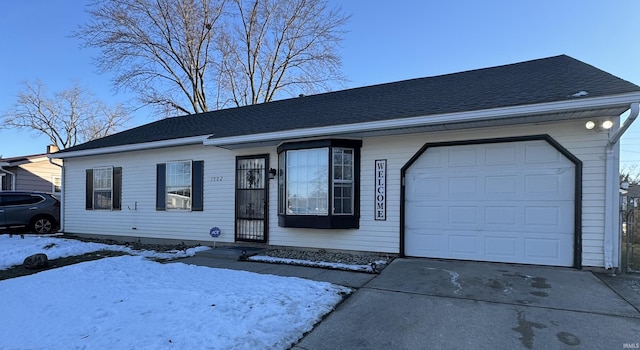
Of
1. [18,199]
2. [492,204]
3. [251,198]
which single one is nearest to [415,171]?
[492,204]

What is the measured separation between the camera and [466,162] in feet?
21.4

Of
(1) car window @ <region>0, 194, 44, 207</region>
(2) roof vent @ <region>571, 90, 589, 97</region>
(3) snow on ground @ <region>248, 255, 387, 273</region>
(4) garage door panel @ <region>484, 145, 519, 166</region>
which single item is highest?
(2) roof vent @ <region>571, 90, 589, 97</region>

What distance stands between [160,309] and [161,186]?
669cm

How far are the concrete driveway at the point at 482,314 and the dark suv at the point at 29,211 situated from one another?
12.5 meters

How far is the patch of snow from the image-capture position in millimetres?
3244

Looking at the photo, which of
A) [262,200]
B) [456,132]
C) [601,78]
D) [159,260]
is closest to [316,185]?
[262,200]

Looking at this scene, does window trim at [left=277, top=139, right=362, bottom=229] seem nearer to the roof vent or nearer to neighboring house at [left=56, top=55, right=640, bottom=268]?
neighboring house at [left=56, top=55, right=640, bottom=268]

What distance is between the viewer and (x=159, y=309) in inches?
156

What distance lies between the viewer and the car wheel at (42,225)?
39.2ft

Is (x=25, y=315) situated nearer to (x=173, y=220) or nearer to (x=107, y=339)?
(x=107, y=339)

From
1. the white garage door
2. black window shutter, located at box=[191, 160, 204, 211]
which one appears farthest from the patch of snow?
black window shutter, located at box=[191, 160, 204, 211]

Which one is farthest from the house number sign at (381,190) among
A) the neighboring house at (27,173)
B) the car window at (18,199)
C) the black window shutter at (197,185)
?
the neighboring house at (27,173)

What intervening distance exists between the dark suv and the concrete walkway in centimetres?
1115

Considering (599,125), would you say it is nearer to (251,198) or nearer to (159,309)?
(159,309)
